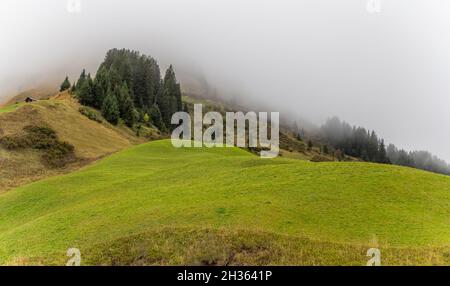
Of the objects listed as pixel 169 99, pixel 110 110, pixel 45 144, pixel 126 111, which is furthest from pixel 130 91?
pixel 45 144

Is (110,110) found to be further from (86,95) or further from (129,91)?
(129,91)

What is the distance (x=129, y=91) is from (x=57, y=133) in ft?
236

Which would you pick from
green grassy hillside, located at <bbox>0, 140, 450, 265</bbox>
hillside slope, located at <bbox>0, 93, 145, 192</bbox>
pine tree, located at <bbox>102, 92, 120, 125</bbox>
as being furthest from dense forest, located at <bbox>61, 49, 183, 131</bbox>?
green grassy hillside, located at <bbox>0, 140, 450, 265</bbox>

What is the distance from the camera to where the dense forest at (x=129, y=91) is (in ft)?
378

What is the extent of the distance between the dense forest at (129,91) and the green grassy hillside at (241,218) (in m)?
78.0

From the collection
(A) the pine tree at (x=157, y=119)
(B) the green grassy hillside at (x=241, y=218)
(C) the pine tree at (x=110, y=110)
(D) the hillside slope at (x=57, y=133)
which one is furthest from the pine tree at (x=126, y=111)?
(B) the green grassy hillside at (x=241, y=218)

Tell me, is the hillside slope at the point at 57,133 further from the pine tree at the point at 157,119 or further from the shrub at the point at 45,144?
the pine tree at the point at 157,119

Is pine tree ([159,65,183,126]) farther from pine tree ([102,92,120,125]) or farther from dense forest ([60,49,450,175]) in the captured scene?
pine tree ([102,92,120,125])

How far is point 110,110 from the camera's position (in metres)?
110

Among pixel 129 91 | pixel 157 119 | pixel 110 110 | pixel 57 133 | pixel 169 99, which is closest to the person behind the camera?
pixel 57 133

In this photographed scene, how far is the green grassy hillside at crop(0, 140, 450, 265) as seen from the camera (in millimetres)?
20078
